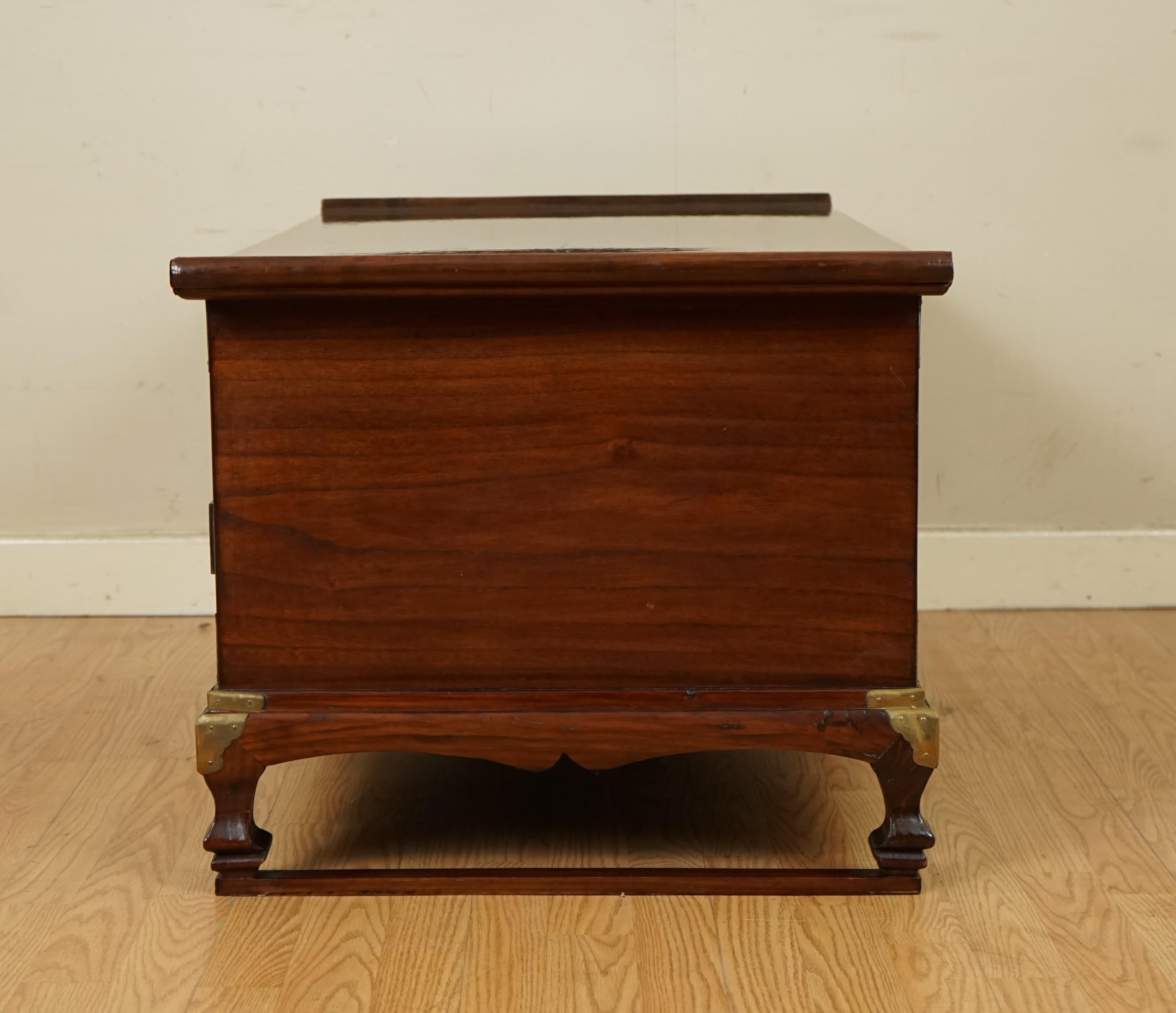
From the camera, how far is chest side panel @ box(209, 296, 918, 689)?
1.25 meters

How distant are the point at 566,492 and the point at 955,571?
3.87 ft

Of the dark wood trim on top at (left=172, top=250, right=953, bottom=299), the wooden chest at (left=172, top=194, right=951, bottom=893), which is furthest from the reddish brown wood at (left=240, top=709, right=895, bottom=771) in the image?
the dark wood trim on top at (left=172, top=250, right=953, bottom=299)

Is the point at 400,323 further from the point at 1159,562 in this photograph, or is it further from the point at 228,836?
the point at 1159,562

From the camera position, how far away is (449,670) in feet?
4.26

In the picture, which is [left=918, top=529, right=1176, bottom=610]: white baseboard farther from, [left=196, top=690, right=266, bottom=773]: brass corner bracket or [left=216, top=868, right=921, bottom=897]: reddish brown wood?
[left=196, top=690, right=266, bottom=773]: brass corner bracket

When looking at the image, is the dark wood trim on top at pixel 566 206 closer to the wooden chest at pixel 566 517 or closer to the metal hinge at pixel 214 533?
the wooden chest at pixel 566 517

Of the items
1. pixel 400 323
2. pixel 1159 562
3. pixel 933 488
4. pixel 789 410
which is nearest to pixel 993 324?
pixel 933 488

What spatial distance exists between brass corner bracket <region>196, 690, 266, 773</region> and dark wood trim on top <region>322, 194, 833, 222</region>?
0.94 meters

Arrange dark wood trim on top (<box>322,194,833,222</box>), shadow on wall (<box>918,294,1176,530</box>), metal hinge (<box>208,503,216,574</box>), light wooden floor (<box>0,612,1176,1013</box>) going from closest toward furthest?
1. light wooden floor (<box>0,612,1176,1013</box>)
2. metal hinge (<box>208,503,216,574</box>)
3. dark wood trim on top (<box>322,194,833,222</box>)
4. shadow on wall (<box>918,294,1176,530</box>)

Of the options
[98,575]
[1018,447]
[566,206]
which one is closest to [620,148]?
[566,206]

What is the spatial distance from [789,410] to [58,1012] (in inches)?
32.1

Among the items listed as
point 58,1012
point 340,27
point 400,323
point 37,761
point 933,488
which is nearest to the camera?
point 58,1012

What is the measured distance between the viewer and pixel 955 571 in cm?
225

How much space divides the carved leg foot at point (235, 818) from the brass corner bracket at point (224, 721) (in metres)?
0.02
